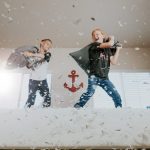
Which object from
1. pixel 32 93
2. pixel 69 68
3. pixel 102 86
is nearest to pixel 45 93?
pixel 32 93

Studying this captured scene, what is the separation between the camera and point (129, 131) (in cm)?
75

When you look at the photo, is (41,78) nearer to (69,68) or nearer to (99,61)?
(99,61)

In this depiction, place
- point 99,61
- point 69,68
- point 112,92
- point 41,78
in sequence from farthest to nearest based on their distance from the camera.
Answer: point 69,68 → point 41,78 → point 99,61 → point 112,92

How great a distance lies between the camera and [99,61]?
4.47 ft

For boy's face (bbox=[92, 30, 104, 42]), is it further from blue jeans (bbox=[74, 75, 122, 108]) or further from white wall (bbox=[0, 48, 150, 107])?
white wall (bbox=[0, 48, 150, 107])

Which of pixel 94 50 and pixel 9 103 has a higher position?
pixel 94 50

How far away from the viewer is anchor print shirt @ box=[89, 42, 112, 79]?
1334mm

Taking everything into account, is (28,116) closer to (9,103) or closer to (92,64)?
(92,64)

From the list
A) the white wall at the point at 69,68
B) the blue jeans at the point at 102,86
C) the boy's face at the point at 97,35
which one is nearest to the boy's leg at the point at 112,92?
the blue jeans at the point at 102,86

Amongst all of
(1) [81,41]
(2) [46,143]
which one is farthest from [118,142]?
(1) [81,41]

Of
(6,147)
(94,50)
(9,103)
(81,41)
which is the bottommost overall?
(6,147)

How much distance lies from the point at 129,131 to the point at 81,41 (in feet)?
4.82

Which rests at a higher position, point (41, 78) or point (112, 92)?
point (41, 78)

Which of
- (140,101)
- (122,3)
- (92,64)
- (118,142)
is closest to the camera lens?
(118,142)
